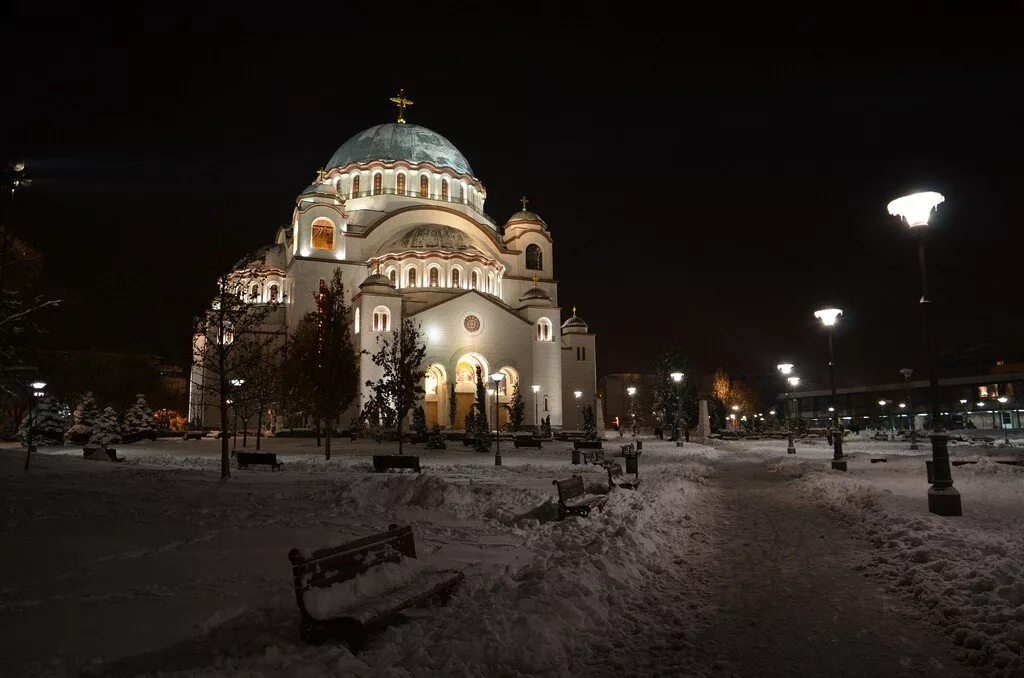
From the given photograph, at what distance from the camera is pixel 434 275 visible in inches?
1860

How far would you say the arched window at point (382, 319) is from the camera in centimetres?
4259

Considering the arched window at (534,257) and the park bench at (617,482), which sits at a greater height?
the arched window at (534,257)

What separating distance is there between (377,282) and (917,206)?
Result: 118ft

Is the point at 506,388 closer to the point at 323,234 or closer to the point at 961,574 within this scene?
the point at 323,234

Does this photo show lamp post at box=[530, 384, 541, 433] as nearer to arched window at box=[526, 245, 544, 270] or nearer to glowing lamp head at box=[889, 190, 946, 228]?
arched window at box=[526, 245, 544, 270]

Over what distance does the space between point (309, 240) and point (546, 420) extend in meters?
22.3

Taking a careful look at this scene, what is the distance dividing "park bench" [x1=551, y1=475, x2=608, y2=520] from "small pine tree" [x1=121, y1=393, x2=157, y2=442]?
106 ft

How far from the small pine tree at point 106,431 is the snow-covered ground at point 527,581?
65.1 feet

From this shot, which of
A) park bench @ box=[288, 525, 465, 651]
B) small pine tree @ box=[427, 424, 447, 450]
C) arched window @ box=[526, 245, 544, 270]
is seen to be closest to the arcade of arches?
arched window @ box=[526, 245, 544, 270]

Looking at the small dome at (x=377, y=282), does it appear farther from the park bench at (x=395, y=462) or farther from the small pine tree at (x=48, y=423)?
the park bench at (x=395, y=462)

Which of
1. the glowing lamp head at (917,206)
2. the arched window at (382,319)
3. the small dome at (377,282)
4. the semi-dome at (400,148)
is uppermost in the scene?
the semi-dome at (400,148)

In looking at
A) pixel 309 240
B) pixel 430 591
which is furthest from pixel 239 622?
pixel 309 240

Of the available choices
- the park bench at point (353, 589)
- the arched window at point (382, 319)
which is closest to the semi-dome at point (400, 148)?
the arched window at point (382, 319)

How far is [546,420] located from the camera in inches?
1716
